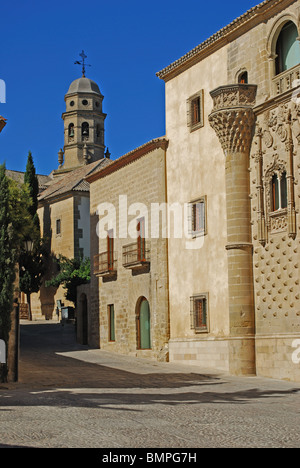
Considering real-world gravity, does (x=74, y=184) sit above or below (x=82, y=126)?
below

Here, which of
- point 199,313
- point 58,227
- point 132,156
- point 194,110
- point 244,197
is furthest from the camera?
point 58,227

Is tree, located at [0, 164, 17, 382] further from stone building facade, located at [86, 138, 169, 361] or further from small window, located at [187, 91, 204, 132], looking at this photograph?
small window, located at [187, 91, 204, 132]

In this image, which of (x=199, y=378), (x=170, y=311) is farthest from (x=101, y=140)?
(x=199, y=378)

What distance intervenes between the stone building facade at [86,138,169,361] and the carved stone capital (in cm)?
434

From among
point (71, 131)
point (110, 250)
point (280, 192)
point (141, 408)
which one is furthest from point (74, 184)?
point (141, 408)

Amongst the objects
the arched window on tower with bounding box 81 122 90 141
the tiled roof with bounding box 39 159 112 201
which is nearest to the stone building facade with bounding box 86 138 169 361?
the tiled roof with bounding box 39 159 112 201

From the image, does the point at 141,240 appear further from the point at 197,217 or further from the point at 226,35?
the point at 226,35

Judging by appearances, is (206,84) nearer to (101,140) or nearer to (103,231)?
(103,231)

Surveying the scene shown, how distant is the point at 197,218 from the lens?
22.4 m

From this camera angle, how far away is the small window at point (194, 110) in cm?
2256

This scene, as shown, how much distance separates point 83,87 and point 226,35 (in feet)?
127

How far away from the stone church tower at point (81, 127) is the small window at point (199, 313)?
35.5 m

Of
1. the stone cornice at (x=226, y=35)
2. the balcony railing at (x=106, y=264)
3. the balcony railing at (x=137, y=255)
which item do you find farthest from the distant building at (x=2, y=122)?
the balcony railing at (x=106, y=264)

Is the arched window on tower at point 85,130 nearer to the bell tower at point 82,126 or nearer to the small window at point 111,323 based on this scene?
the bell tower at point 82,126
